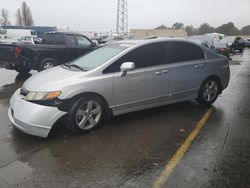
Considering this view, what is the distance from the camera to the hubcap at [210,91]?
632 centimetres

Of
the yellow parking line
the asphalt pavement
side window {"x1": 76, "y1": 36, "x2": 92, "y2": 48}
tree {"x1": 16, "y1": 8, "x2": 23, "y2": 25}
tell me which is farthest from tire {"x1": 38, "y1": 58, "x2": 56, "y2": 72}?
tree {"x1": 16, "y1": 8, "x2": 23, "y2": 25}

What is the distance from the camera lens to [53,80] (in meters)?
4.60

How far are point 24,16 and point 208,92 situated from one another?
94.6 m

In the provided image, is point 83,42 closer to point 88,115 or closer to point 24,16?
point 88,115

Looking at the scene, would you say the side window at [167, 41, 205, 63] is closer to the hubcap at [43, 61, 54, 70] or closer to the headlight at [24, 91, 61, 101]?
the headlight at [24, 91, 61, 101]

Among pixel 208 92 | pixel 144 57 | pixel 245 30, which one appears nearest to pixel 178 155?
pixel 144 57

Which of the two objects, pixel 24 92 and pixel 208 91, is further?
pixel 208 91

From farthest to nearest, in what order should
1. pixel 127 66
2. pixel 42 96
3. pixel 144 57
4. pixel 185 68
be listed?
pixel 185 68 < pixel 144 57 < pixel 127 66 < pixel 42 96

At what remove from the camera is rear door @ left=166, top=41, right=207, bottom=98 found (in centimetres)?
566

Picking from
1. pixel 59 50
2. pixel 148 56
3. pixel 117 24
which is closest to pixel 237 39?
pixel 59 50

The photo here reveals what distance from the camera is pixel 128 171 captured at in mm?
3482

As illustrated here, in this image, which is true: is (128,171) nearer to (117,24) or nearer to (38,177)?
(38,177)

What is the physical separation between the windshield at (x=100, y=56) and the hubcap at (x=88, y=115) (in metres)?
0.74

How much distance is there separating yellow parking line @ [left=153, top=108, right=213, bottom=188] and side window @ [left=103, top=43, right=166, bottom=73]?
4.88ft
